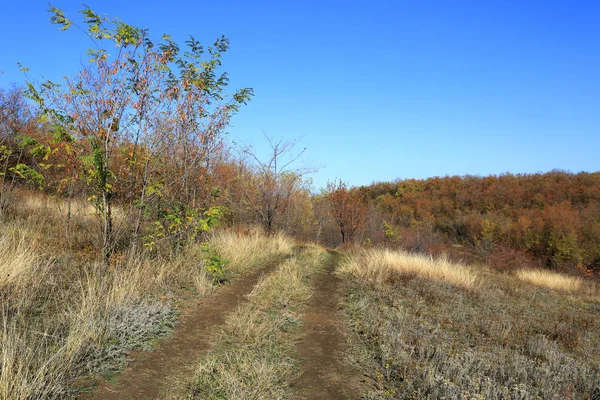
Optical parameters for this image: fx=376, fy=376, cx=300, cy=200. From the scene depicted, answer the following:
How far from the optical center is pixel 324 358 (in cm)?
443

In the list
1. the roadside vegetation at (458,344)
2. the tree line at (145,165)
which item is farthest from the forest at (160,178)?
the roadside vegetation at (458,344)

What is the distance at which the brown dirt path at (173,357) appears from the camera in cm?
326

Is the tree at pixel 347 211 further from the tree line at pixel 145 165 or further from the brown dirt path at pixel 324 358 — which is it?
the brown dirt path at pixel 324 358

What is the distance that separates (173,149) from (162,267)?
300 centimetres

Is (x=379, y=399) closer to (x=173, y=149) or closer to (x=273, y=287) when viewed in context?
(x=273, y=287)

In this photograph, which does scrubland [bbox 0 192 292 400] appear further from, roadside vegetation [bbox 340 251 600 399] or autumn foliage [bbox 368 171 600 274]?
autumn foliage [bbox 368 171 600 274]

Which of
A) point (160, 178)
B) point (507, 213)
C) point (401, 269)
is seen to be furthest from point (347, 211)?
point (507, 213)

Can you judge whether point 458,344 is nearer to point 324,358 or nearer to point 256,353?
point 324,358

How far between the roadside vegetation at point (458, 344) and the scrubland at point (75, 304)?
2.63 m

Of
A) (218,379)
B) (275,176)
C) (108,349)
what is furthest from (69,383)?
(275,176)

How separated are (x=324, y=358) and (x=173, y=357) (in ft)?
5.59

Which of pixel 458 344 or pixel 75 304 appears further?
pixel 458 344

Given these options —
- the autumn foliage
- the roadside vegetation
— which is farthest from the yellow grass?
the autumn foliage

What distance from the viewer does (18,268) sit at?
16.0ft
